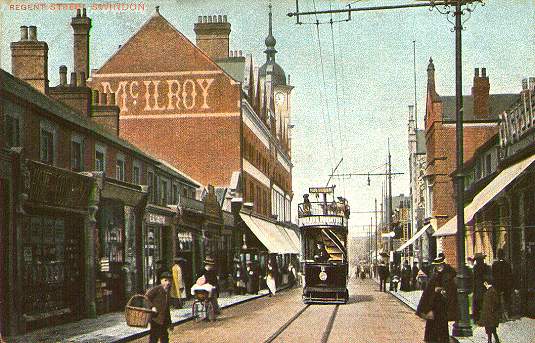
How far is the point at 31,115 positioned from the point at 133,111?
1050 inches

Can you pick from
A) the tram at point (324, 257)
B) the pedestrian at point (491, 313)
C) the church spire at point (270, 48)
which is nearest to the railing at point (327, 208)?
the tram at point (324, 257)

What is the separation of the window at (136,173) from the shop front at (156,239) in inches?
38.7

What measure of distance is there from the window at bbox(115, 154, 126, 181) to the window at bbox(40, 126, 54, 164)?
18.0ft

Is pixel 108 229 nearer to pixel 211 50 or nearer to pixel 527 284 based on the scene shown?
pixel 527 284

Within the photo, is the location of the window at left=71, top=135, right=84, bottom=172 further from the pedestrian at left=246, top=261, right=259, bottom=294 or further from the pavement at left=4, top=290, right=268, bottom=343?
the pedestrian at left=246, top=261, right=259, bottom=294

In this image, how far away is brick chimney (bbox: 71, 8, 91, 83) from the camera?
37.0 metres

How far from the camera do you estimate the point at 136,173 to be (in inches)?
1187

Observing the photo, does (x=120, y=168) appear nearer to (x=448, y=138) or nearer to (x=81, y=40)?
(x=81, y=40)

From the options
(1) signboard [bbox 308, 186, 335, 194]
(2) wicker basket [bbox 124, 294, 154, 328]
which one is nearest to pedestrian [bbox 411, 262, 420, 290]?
(1) signboard [bbox 308, 186, 335, 194]

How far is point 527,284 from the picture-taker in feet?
81.8

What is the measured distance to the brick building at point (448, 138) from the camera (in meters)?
49.6

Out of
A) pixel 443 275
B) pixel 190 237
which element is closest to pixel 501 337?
pixel 443 275

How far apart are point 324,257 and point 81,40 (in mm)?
14769

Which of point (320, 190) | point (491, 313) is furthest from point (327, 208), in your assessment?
point (491, 313)
